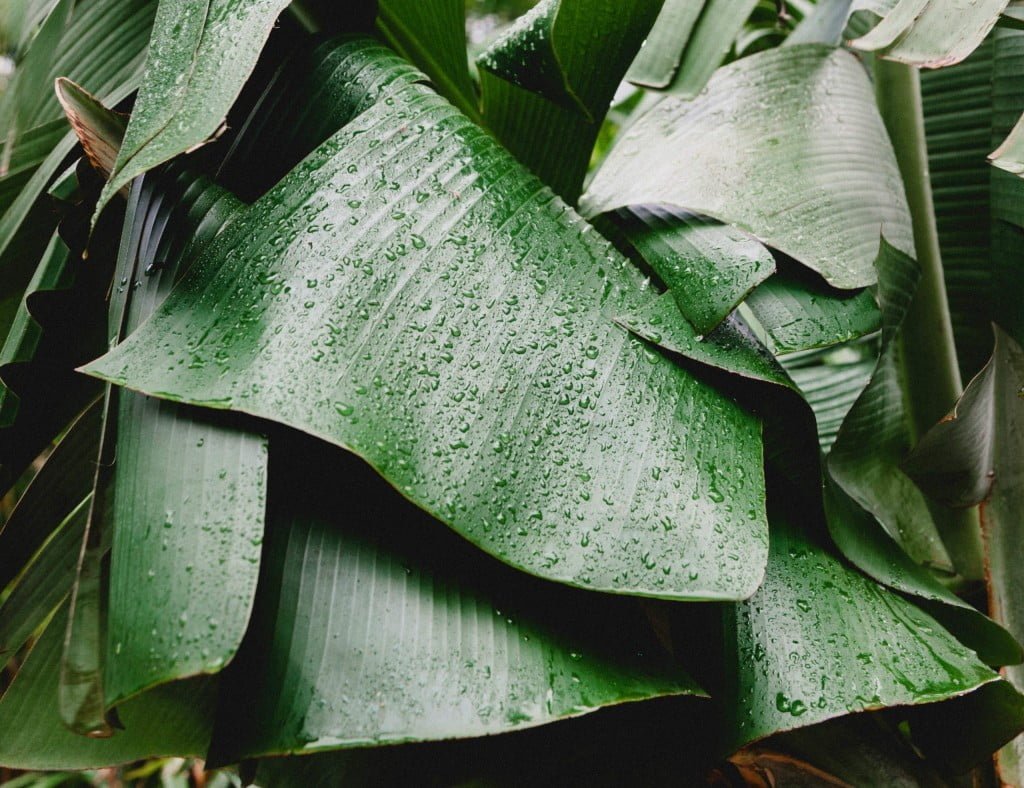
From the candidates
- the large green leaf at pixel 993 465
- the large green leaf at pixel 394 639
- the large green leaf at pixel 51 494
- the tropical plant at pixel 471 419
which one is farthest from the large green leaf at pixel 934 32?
the large green leaf at pixel 51 494

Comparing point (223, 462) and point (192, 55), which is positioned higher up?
point (192, 55)

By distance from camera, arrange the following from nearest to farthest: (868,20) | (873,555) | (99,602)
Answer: (99,602)
(873,555)
(868,20)

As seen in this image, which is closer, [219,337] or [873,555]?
[219,337]

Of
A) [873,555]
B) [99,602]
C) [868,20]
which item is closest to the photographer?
[99,602]

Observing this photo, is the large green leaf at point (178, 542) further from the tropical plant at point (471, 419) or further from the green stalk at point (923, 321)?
the green stalk at point (923, 321)

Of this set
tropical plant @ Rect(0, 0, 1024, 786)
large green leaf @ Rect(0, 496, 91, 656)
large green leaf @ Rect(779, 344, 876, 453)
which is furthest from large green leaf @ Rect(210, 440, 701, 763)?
large green leaf @ Rect(779, 344, 876, 453)

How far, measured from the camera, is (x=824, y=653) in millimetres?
411

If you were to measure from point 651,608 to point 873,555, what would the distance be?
152 millimetres

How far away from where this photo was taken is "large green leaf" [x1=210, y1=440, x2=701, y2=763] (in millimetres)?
335

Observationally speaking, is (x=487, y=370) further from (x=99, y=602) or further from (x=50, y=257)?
(x=50, y=257)

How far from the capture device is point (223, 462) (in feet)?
1.17

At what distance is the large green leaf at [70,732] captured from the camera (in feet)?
1.44

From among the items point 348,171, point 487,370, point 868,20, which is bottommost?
point 868,20

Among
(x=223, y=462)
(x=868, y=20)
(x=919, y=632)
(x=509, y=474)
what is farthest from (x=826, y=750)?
(x=868, y=20)
